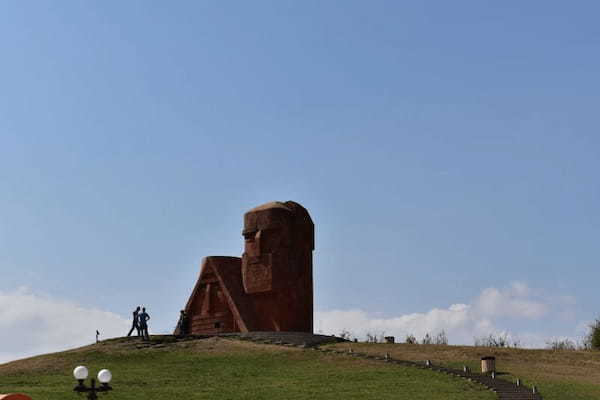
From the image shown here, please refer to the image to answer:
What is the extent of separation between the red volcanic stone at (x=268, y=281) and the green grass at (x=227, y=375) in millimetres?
5473

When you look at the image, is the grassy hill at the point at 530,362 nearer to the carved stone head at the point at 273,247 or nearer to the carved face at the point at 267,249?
the carved stone head at the point at 273,247

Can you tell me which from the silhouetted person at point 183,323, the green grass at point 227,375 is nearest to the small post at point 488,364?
the green grass at point 227,375

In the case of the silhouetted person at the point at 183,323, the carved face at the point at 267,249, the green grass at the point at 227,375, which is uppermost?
the carved face at the point at 267,249

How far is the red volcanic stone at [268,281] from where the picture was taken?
161 feet

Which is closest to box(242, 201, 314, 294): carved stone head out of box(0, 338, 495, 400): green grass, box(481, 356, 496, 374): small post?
box(0, 338, 495, 400): green grass

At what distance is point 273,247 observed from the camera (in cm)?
4912

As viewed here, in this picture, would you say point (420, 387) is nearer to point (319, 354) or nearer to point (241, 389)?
point (241, 389)

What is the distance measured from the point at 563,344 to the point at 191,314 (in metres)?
19.7

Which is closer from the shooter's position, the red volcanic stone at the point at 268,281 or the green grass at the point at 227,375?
the green grass at the point at 227,375

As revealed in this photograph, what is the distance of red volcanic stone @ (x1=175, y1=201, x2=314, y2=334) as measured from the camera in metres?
49.0

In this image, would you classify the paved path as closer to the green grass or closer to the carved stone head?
the green grass

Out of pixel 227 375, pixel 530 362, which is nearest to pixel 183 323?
pixel 227 375

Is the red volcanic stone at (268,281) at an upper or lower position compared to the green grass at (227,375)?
upper

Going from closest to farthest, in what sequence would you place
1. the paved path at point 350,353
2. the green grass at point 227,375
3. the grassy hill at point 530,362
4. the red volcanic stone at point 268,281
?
the green grass at point 227,375, the paved path at point 350,353, the grassy hill at point 530,362, the red volcanic stone at point 268,281
